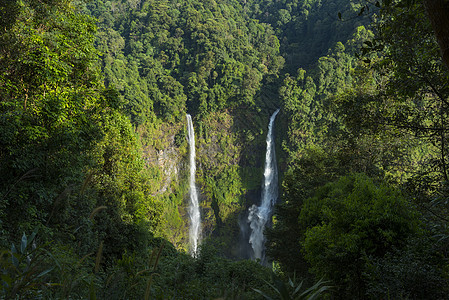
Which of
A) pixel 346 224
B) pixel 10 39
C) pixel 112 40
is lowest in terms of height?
pixel 346 224

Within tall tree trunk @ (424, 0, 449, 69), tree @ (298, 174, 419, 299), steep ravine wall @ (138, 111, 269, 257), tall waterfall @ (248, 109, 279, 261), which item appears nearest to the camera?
tall tree trunk @ (424, 0, 449, 69)

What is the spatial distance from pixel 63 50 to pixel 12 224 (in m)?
4.02

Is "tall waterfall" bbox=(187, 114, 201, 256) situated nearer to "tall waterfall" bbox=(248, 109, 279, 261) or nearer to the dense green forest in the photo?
the dense green forest

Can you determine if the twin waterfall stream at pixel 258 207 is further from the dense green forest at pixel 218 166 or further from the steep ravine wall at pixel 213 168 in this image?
the dense green forest at pixel 218 166

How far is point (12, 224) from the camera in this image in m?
5.22

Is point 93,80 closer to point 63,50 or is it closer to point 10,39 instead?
point 63,50

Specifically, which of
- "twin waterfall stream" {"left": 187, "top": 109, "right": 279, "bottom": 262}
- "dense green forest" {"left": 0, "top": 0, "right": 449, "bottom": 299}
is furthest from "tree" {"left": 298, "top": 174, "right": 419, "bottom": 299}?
"twin waterfall stream" {"left": 187, "top": 109, "right": 279, "bottom": 262}

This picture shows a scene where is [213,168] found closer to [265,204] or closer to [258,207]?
[258,207]

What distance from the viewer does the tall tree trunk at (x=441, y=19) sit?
5.58 feet

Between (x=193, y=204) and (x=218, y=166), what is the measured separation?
5.94m

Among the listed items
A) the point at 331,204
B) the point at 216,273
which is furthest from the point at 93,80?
the point at 331,204

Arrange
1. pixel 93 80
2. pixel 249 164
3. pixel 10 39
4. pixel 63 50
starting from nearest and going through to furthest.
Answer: pixel 10 39 < pixel 63 50 < pixel 93 80 < pixel 249 164

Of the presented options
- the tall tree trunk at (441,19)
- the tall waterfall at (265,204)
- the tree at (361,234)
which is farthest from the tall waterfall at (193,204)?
the tall tree trunk at (441,19)

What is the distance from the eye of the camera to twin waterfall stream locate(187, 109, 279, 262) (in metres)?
32.5
